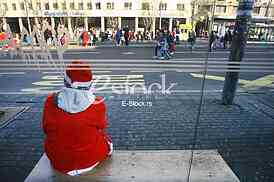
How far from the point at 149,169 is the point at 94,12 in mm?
2702

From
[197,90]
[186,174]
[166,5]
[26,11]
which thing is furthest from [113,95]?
[186,174]

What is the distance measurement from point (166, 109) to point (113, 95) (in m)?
1.72

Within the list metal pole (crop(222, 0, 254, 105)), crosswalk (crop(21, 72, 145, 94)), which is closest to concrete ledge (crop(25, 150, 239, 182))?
metal pole (crop(222, 0, 254, 105))

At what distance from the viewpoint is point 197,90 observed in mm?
7484

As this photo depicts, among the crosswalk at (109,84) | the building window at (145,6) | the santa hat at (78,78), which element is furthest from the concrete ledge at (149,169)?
the crosswalk at (109,84)

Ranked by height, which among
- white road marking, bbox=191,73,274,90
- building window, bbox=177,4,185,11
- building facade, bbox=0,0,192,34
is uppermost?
building window, bbox=177,4,185,11

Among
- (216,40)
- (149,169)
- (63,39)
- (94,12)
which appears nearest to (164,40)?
(94,12)

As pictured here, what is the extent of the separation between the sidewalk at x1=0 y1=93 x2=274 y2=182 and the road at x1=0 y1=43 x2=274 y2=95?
0.84 metres

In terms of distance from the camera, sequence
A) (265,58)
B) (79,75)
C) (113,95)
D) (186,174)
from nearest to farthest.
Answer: (79,75), (186,174), (265,58), (113,95)

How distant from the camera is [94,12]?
4012mm

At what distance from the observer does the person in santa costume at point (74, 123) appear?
2.05m

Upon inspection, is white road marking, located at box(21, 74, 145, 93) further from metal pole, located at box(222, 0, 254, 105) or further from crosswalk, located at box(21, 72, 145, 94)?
metal pole, located at box(222, 0, 254, 105)

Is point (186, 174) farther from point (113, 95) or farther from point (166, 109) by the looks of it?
point (113, 95)

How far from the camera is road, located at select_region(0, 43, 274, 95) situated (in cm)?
346
